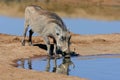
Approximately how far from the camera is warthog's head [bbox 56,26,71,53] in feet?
74.0

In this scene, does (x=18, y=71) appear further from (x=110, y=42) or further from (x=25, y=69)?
(x=110, y=42)

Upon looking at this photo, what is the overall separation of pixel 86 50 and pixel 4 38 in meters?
5.54

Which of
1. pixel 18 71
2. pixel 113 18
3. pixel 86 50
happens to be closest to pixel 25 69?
pixel 18 71

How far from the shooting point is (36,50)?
24.4m

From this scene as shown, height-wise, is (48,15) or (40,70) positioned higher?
(48,15)

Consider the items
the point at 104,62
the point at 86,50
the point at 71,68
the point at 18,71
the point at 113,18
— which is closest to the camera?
the point at 18,71

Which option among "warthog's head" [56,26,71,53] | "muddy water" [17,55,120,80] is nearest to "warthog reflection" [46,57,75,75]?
"muddy water" [17,55,120,80]

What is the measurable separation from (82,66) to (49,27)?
11.5ft

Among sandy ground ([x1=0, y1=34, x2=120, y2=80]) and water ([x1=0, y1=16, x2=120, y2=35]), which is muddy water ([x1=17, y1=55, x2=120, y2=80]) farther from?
water ([x1=0, y1=16, x2=120, y2=35])

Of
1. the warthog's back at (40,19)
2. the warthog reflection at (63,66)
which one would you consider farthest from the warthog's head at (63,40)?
the warthog reflection at (63,66)

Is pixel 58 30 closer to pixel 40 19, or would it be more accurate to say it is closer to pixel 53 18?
pixel 53 18

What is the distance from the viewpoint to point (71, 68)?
20312mm

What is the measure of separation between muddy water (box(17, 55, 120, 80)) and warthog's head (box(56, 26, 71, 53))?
497 mm

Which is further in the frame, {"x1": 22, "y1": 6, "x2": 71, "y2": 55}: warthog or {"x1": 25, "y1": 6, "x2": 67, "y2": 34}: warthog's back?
{"x1": 25, "y1": 6, "x2": 67, "y2": 34}: warthog's back
